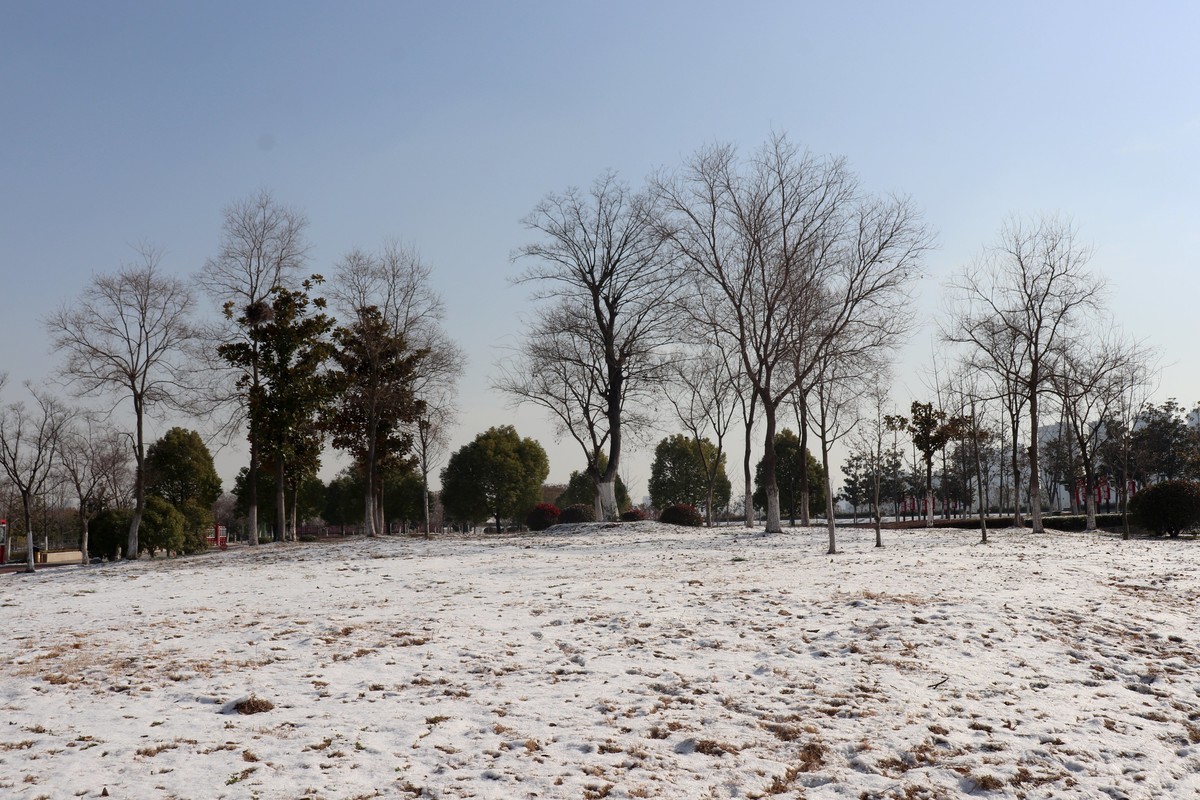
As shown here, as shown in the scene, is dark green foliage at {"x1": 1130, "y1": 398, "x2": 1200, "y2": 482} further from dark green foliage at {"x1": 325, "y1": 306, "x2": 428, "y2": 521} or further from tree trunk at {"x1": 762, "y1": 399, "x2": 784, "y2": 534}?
dark green foliage at {"x1": 325, "y1": 306, "x2": 428, "y2": 521}

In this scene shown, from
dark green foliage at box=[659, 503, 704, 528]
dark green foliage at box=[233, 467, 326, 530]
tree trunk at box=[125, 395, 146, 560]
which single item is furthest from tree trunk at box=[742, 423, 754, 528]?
dark green foliage at box=[233, 467, 326, 530]

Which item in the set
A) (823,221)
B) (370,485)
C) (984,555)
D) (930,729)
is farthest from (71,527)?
(930,729)

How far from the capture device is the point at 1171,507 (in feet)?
94.3

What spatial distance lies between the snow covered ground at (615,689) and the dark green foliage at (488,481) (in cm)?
5330

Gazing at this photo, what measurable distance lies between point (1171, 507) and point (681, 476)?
41669 mm

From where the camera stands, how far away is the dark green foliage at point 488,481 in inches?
2682

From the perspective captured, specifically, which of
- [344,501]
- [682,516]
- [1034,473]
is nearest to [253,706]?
[1034,473]

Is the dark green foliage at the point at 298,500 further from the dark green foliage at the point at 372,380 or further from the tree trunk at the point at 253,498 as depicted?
the tree trunk at the point at 253,498

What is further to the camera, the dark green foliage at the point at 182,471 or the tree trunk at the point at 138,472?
the dark green foliage at the point at 182,471

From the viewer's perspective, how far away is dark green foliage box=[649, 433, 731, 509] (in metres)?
67.6

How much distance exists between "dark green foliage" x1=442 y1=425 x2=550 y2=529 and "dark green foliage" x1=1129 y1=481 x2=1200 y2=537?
4731 centimetres

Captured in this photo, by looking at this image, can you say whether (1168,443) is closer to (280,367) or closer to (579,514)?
(579,514)

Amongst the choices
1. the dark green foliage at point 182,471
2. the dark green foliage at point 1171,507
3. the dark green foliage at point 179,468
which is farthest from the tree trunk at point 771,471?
the dark green foliage at point 179,468

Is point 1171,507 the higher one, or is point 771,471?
point 771,471
